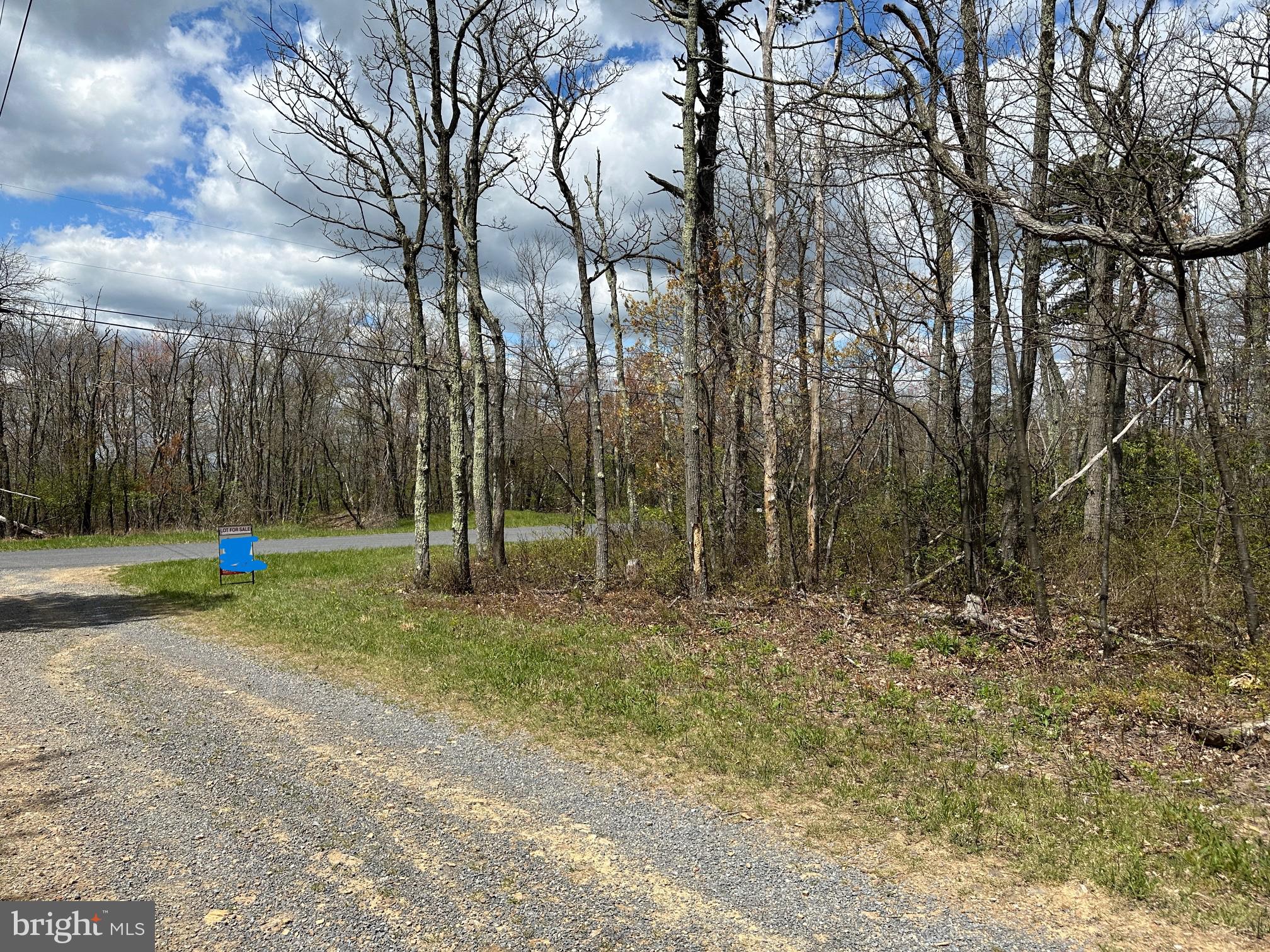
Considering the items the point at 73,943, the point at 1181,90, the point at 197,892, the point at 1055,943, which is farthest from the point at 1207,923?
the point at 1181,90

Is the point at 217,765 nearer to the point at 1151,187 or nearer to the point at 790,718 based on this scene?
the point at 790,718

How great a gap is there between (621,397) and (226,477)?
24.0 metres

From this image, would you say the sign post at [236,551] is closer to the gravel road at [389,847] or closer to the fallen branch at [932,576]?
the gravel road at [389,847]

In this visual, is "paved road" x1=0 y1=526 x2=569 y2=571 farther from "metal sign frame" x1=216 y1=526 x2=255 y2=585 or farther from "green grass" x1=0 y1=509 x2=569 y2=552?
"metal sign frame" x1=216 y1=526 x2=255 y2=585

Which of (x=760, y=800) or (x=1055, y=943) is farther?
(x=760, y=800)

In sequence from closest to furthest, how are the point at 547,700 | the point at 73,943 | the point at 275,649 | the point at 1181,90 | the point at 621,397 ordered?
1. the point at 73,943
2. the point at 547,700
3. the point at 1181,90
4. the point at 275,649
5. the point at 621,397

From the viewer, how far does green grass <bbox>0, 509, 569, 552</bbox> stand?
18594 mm

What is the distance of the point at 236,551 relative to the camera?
1198 cm

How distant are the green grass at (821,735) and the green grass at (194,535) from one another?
8.30 metres

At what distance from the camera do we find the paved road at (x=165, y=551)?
49.1 ft

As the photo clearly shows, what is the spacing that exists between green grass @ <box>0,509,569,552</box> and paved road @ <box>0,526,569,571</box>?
78cm

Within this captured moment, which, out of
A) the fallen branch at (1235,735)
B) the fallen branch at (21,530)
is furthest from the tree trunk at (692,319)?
the fallen branch at (21,530)

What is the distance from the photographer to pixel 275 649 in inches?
313

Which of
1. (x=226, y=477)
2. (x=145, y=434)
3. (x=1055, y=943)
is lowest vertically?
(x=1055, y=943)
